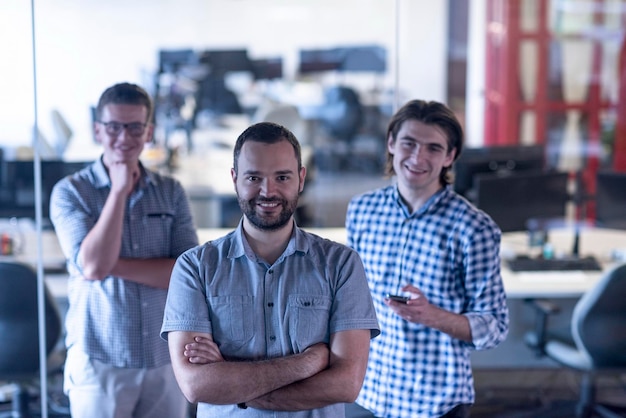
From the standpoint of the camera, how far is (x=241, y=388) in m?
1.65

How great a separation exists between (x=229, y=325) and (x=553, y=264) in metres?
2.65

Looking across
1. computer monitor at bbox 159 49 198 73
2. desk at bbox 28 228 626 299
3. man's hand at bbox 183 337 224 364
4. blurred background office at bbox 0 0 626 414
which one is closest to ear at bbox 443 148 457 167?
man's hand at bbox 183 337 224 364

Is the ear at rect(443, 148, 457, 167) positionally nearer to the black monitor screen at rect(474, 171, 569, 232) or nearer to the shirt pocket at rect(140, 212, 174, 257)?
the shirt pocket at rect(140, 212, 174, 257)

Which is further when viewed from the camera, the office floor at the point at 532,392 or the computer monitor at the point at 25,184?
the office floor at the point at 532,392

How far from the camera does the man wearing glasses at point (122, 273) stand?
7.63 ft

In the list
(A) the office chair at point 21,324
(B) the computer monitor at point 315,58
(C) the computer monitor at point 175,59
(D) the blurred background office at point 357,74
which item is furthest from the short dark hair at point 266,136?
(B) the computer monitor at point 315,58

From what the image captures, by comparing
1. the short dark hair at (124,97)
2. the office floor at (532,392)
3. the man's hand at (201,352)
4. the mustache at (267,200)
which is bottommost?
the office floor at (532,392)

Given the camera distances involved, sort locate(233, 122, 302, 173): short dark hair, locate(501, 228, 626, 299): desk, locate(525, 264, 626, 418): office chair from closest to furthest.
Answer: locate(233, 122, 302, 173): short dark hair → locate(525, 264, 626, 418): office chair → locate(501, 228, 626, 299): desk

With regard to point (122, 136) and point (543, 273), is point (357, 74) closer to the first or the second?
point (543, 273)

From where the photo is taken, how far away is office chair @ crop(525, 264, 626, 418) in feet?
11.3

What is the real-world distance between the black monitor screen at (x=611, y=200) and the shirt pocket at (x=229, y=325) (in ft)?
10.3

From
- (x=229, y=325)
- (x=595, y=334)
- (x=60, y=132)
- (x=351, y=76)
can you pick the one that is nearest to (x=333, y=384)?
(x=229, y=325)

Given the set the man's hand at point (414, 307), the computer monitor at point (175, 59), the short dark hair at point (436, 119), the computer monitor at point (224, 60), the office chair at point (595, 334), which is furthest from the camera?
the computer monitor at point (224, 60)

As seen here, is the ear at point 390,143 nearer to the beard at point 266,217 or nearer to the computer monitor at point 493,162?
the beard at point 266,217
